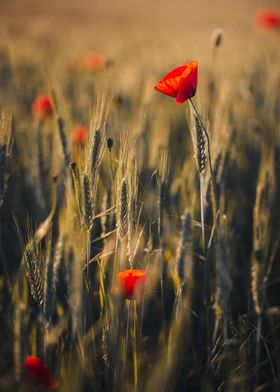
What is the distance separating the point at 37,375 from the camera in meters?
0.70

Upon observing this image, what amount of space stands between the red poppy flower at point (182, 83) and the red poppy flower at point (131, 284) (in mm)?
392

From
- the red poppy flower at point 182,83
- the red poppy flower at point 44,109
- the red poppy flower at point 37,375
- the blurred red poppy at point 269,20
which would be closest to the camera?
the red poppy flower at point 37,375

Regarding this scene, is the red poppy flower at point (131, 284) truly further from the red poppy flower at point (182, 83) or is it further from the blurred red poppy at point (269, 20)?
the blurred red poppy at point (269, 20)

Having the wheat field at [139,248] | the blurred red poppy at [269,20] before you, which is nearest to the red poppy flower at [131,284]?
the wheat field at [139,248]

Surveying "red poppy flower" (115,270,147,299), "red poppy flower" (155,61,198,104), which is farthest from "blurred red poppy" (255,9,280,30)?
"red poppy flower" (115,270,147,299)

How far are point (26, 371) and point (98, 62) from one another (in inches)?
77.6

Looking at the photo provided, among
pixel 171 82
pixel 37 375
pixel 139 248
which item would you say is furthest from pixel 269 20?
pixel 37 375

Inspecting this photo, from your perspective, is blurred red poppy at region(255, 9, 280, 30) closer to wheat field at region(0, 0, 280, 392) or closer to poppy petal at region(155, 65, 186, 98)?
wheat field at region(0, 0, 280, 392)

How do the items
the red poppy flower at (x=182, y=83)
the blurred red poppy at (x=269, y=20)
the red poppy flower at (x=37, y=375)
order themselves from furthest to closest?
the blurred red poppy at (x=269, y=20) < the red poppy flower at (x=182, y=83) < the red poppy flower at (x=37, y=375)

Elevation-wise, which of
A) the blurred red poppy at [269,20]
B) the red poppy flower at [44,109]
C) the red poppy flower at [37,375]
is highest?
the blurred red poppy at [269,20]

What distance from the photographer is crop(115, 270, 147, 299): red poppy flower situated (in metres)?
0.75

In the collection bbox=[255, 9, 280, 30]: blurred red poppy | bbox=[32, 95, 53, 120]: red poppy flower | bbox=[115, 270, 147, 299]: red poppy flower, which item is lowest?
bbox=[115, 270, 147, 299]: red poppy flower

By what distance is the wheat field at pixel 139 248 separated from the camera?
78 cm

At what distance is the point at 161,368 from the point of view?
0.70 m
